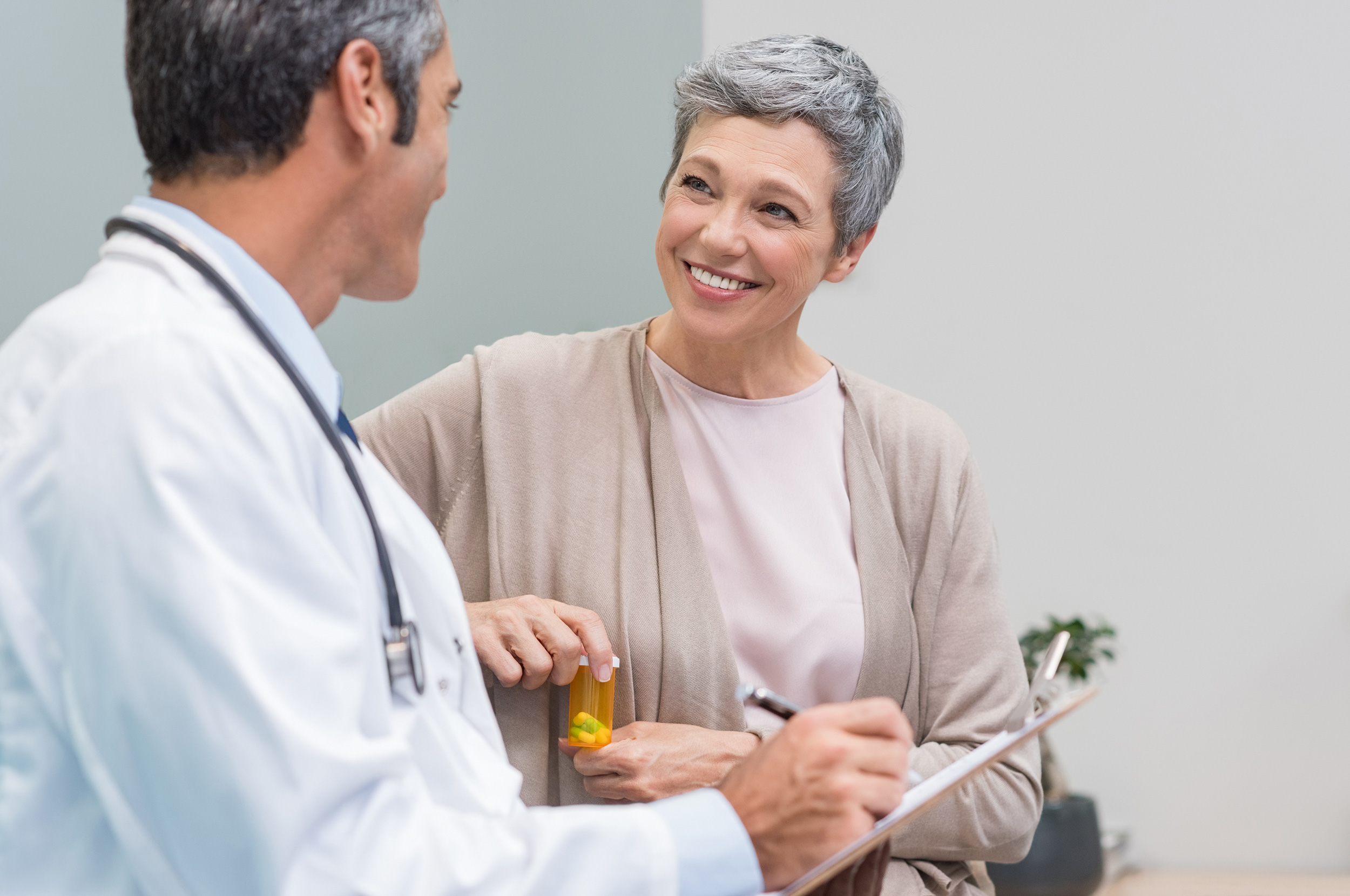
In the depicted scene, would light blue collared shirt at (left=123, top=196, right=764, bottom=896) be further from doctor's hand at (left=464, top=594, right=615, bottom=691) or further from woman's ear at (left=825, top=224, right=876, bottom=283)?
woman's ear at (left=825, top=224, right=876, bottom=283)

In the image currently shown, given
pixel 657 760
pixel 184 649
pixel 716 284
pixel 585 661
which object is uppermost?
pixel 716 284

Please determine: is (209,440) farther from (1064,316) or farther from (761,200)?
(1064,316)

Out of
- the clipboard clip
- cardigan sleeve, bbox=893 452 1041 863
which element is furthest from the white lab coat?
cardigan sleeve, bbox=893 452 1041 863

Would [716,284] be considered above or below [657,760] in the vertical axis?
above

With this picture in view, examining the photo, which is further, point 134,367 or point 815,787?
point 815,787

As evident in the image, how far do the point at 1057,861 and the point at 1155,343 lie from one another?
1.56 meters

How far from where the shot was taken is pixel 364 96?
2.97 feet

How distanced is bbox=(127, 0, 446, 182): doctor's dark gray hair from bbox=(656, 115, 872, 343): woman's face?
29.6 inches

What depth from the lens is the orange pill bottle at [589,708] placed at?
147 centimetres

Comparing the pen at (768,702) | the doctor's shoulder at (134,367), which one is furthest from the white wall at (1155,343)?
the doctor's shoulder at (134,367)

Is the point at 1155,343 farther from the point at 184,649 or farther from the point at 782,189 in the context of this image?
the point at 184,649

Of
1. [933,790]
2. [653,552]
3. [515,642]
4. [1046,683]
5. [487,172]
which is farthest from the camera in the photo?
[487,172]

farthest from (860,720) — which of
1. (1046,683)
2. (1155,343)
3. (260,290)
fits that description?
(1155,343)

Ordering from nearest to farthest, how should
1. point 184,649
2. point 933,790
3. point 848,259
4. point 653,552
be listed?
point 184,649
point 933,790
point 653,552
point 848,259
